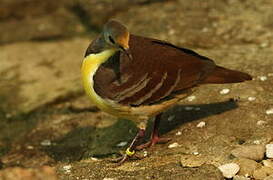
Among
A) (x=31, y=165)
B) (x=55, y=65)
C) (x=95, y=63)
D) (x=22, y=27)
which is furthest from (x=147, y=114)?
(x=22, y=27)

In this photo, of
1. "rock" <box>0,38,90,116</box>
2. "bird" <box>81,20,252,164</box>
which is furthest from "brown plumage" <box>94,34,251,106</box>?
"rock" <box>0,38,90,116</box>

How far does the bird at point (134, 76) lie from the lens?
4723 mm

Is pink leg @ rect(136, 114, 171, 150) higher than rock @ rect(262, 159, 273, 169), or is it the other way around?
rock @ rect(262, 159, 273, 169)

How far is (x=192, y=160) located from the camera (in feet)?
15.1

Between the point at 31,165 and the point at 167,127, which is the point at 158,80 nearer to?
the point at 167,127

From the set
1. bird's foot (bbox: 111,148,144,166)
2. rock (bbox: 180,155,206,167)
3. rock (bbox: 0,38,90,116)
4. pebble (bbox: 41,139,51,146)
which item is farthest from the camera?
rock (bbox: 0,38,90,116)

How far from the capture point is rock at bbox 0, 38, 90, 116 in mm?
6836

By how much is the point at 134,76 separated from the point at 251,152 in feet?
3.90

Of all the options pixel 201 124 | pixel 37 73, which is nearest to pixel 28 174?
pixel 201 124

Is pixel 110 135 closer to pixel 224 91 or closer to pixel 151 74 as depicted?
pixel 151 74

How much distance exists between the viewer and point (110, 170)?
4664mm

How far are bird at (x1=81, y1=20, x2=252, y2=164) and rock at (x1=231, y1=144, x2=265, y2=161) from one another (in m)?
0.77

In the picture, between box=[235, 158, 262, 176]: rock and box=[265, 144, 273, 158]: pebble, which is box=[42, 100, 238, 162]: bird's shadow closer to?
box=[265, 144, 273, 158]: pebble

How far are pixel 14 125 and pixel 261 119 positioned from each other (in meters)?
2.98
